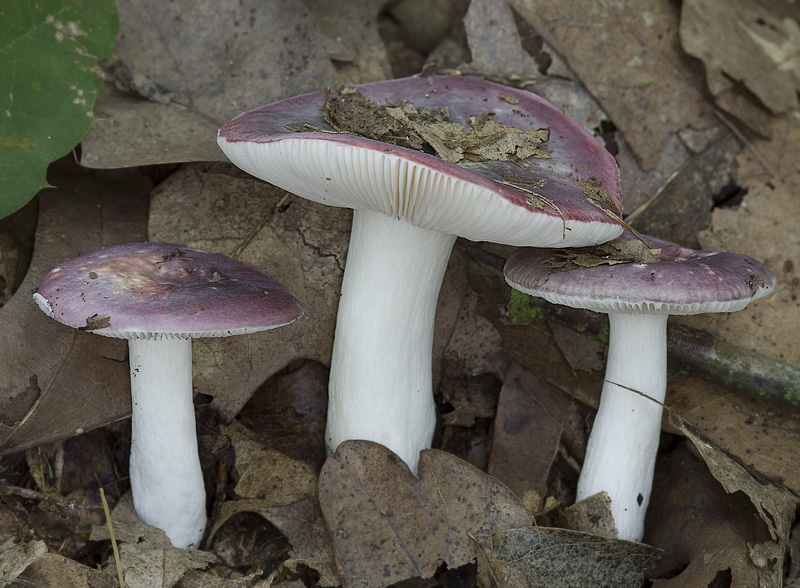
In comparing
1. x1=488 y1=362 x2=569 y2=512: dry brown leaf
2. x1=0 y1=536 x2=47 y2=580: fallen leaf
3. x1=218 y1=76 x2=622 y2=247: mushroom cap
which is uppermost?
x1=218 y1=76 x2=622 y2=247: mushroom cap

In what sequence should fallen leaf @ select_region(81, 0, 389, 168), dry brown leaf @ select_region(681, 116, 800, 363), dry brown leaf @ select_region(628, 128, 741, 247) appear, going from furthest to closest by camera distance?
dry brown leaf @ select_region(628, 128, 741, 247) < fallen leaf @ select_region(81, 0, 389, 168) < dry brown leaf @ select_region(681, 116, 800, 363)

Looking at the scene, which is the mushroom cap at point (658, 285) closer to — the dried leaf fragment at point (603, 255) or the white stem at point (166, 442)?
the dried leaf fragment at point (603, 255)

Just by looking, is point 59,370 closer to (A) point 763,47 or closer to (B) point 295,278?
(B) point 295,278

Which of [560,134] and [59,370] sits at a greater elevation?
[560,134]

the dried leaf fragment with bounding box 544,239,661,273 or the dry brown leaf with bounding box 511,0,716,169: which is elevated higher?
the dry brown leaf with bounding box 511,0,716,169

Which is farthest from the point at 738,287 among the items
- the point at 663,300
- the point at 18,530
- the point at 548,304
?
the point at 18,530

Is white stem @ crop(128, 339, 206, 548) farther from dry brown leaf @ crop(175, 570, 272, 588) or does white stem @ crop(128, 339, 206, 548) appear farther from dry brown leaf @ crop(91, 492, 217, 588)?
dry brown leaf @ crop(175, 570, 272, 588)

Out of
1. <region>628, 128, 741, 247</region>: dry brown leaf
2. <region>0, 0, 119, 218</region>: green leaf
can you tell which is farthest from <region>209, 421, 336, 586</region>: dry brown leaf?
<region>628, 128, 741, 247</region>: dry brown leaf
